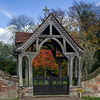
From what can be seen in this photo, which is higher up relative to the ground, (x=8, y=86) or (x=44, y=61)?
(x=44, y=61)

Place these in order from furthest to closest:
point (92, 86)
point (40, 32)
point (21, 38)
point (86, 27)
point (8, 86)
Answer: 1. point (86, 27)
2. point (92, 86)
3. point (21, 38)
4. point (40, 32)
5. point (8, 86)

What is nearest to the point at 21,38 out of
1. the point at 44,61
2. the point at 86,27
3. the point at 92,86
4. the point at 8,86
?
the point at 8,86

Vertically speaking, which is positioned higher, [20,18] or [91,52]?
[20,18]

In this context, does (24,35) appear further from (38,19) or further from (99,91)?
(38,19)

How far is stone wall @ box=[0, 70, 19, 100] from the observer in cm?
1199

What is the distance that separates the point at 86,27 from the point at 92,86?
2020cm

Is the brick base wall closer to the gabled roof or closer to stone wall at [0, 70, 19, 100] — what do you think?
the gabled roof

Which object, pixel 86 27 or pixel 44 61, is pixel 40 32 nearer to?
pixel 44 61

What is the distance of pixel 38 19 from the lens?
103 ft

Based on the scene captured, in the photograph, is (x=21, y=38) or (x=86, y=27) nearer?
(x=21, y=38)

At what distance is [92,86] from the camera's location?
13.4m

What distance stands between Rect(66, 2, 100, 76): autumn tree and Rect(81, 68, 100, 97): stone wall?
587 inches

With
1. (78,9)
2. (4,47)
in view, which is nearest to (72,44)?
(78,9)

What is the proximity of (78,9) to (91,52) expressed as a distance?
8790mm
